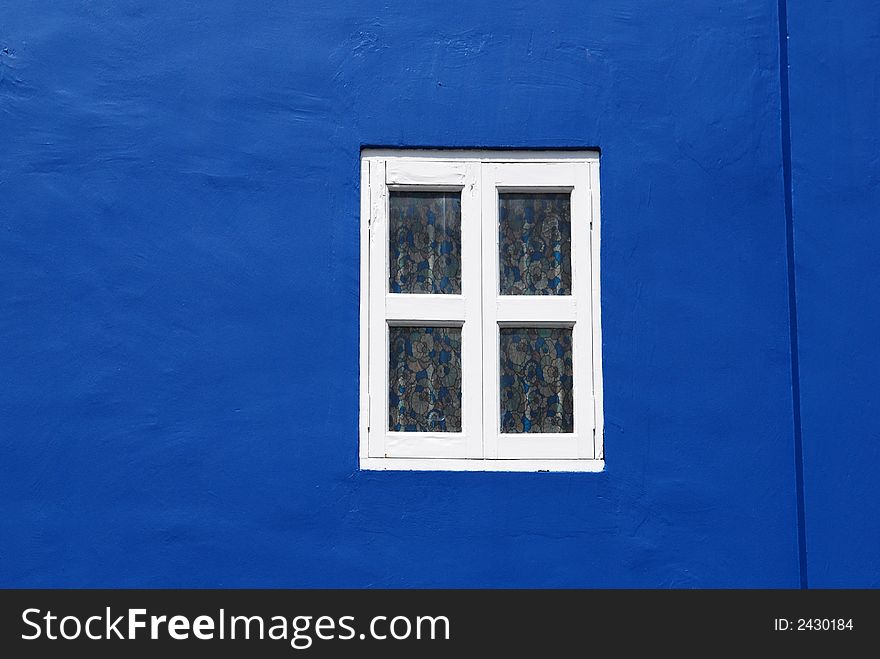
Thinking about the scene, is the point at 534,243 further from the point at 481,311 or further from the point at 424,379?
the point at 424,379

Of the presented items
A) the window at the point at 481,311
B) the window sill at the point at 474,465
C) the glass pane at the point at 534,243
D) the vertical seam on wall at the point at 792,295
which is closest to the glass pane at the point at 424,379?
the window at the point at 481,311

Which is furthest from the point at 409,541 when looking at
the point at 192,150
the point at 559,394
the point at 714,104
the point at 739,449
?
the point at 714,104

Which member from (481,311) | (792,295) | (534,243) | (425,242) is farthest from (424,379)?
A: (792,295)

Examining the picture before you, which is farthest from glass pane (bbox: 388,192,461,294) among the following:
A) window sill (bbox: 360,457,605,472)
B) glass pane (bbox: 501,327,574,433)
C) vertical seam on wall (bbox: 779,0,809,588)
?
vertical seam on wall (bbox: 779,0,809,588)

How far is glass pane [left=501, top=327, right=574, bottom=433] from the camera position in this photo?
4547 mm

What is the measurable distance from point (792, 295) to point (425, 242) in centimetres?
130

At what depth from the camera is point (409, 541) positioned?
438cm

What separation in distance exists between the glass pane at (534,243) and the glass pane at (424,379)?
0.29 meters

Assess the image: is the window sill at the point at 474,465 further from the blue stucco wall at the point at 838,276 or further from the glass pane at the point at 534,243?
the blue stucco wall at the point at 838,276

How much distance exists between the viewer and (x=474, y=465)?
4.46 meters

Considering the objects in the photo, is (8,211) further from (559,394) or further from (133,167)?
(559,394)

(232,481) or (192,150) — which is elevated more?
(192,150)
